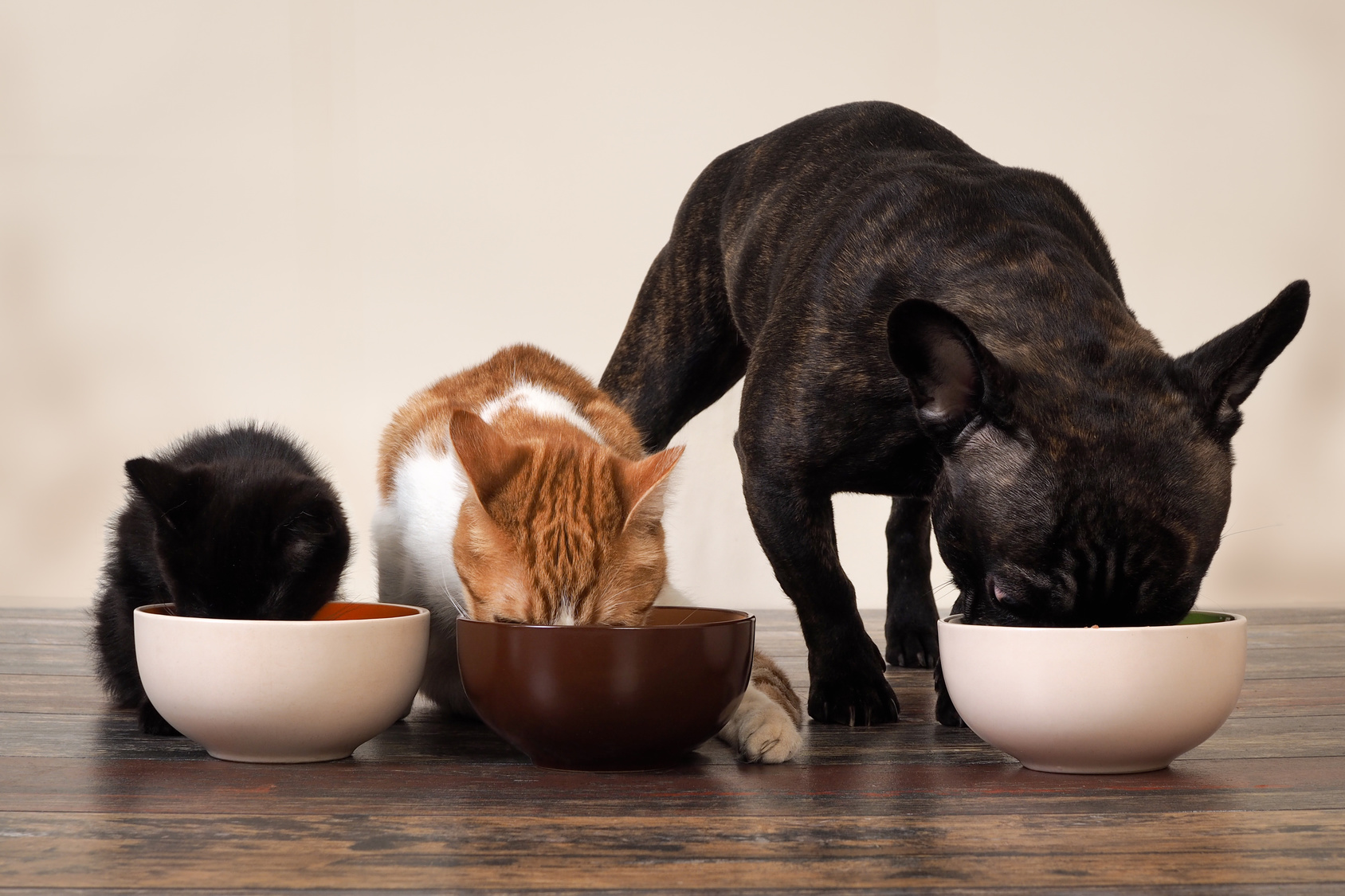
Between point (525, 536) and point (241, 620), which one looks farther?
point (525, 536)

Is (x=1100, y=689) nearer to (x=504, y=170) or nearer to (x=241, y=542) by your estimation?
(x=241, y=542)

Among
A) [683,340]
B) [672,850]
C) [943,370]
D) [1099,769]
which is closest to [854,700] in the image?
[1099,769]

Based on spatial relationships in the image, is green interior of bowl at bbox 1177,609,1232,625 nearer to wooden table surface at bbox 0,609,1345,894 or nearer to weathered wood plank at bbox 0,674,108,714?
wooden table surface at bbox 0,609,1345,894

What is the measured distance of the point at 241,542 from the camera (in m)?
1.54

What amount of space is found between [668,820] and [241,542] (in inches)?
25.4

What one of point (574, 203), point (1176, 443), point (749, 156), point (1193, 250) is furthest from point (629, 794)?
point (1193, 250)

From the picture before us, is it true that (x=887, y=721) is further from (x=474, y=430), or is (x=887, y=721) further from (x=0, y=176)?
(x=0, y=176)

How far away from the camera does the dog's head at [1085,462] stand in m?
1.41

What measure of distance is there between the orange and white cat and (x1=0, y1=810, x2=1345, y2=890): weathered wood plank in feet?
1.13

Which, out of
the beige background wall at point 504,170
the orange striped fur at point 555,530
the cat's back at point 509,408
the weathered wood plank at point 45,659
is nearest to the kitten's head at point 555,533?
the orange striped fur at point 555,530

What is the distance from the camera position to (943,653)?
1518 millimetres

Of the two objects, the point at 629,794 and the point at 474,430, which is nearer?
the point at 629,794

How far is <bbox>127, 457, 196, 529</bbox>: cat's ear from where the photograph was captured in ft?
4.98

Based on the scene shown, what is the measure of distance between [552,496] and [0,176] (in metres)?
3.71
